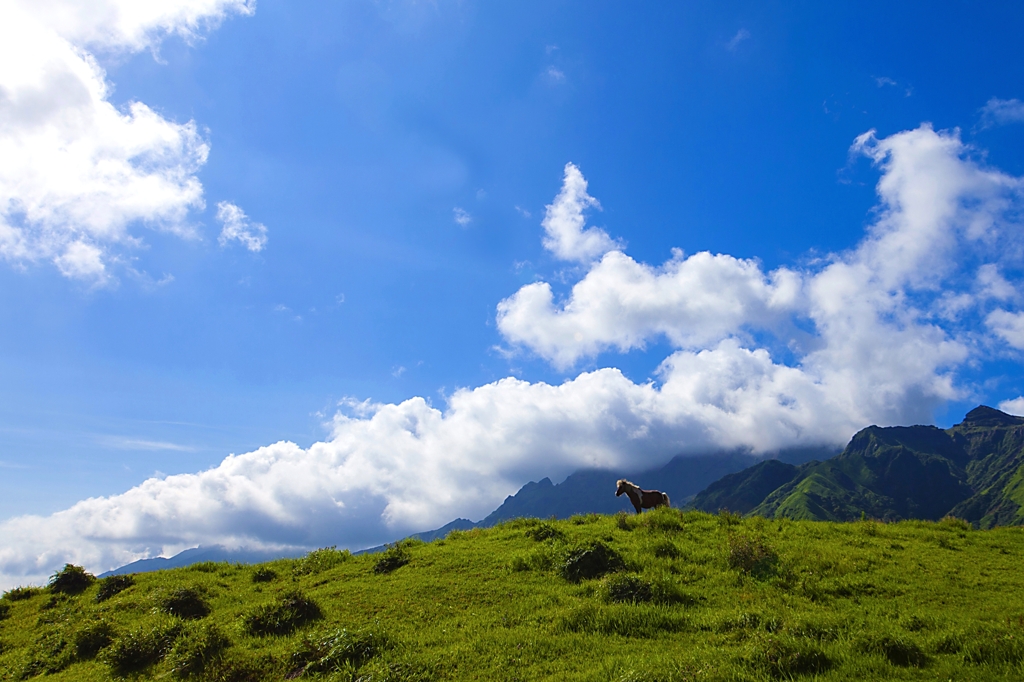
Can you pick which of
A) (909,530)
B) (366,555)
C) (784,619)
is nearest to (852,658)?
(784,619)

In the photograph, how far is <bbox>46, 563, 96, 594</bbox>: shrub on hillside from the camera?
82.9 ft

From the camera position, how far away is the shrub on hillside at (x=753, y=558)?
1759 cm

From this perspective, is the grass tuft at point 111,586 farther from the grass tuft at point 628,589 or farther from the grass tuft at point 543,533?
the grass tuft at point 628,589

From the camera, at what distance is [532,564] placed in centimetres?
1966

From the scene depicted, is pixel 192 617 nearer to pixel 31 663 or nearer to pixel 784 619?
pixel 31 663

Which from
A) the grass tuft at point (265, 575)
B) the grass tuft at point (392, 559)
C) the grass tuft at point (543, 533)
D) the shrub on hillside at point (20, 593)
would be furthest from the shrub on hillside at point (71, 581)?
the grass tuft at point (543, 533)

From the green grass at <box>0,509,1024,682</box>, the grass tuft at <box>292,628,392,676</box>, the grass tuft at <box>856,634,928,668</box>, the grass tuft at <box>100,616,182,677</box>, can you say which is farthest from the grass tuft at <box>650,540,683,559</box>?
the grass tuft at <box>100,616,182,677</box>

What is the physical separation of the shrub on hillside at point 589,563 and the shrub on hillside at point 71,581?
914 inches

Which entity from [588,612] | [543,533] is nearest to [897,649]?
[588,612]

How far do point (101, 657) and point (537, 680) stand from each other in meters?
13.3

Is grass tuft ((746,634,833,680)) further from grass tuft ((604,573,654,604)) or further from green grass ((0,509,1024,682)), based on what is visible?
grass tuft ((604,573,654,604))

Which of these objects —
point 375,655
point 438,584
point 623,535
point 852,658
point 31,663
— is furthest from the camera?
point 623,535

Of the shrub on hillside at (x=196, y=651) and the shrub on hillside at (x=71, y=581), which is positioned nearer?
the shrub on hillside at (x=196, y=651)

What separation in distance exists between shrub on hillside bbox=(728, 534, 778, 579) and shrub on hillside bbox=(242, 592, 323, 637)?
45.0ft
